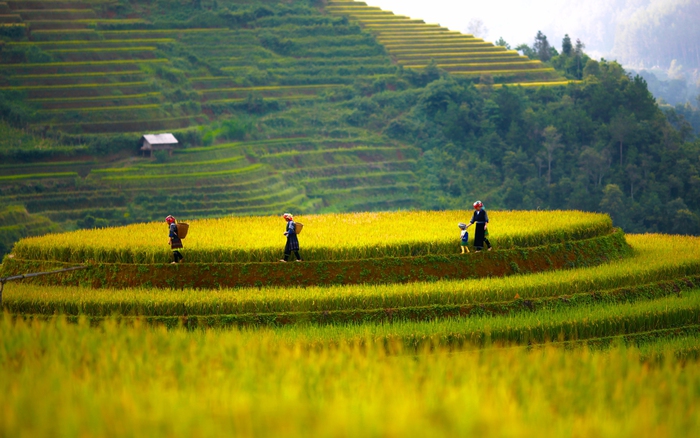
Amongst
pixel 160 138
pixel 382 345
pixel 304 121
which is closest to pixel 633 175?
pixel 304 121

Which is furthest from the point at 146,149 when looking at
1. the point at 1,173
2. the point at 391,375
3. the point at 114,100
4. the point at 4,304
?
the point at 391,375

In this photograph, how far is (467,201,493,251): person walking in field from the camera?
18391 mm

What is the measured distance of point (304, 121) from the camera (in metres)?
66.9

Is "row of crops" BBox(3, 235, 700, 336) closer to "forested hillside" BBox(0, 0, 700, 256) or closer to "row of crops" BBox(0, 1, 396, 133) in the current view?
"forested hillside" BBox(0, 0, 700, 256)

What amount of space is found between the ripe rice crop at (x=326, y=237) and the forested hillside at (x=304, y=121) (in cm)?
2772

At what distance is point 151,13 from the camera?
71.1 m

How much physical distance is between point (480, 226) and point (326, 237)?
10.6 feet

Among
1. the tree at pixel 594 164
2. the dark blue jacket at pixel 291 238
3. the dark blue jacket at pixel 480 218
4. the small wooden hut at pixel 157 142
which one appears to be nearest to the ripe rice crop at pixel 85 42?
the small wooden hut at pixel 157 142

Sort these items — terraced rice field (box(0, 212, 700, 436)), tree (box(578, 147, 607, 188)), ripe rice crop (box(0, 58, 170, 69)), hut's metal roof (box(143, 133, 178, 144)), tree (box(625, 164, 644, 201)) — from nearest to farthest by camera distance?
terraced rice field (box(0, 212, 700, 436)) < hut's metal roof (box(143, 133, 178, 144)) < ripe rice crop (box(0, 58, 170, 69)) < tree (box(625, 164, 644, 201)) < tree (box(578, 147, 607, 188))

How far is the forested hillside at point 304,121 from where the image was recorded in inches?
2121

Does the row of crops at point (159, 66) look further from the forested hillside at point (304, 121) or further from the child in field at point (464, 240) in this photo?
the child in field at point (464, 240)

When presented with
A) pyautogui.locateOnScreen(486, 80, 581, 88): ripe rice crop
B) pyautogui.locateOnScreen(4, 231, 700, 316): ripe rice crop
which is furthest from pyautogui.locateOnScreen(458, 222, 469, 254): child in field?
pyautogui.locateOnScreen(486, 80, 581, 88): ripe rice crop

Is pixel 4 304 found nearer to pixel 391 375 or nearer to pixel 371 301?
pixel 371 301

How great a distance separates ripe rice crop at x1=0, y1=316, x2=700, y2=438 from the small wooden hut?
4631 cm
